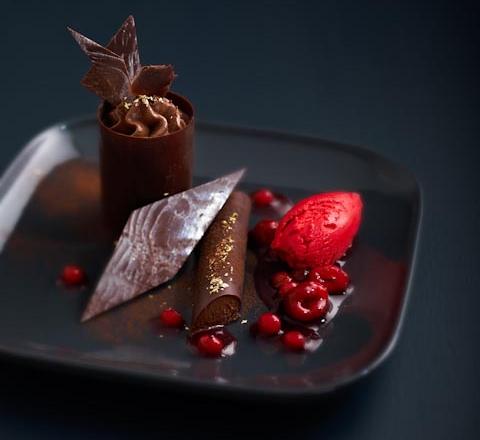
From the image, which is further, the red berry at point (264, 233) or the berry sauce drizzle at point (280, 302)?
the red berry at point (264, 233)

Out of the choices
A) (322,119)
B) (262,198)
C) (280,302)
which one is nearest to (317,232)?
(280,302)

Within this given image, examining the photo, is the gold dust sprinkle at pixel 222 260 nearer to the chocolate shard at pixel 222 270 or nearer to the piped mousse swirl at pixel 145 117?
the chocolate shard at pixel 222 270

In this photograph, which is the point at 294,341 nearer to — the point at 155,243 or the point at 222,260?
the point at 222,260

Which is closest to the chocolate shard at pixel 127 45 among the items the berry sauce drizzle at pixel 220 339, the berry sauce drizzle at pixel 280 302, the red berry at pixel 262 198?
the red berry at pixel 262 198

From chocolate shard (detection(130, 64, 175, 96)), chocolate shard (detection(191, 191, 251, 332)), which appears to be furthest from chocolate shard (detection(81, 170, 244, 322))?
chocolate shard (detection(130, 64, 175, 96))

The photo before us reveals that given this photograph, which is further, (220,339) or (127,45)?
(127,45)

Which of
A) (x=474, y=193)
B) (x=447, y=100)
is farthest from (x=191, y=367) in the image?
(x=447, y=100)

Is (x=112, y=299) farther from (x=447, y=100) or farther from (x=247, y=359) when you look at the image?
(x=447, y=100)
